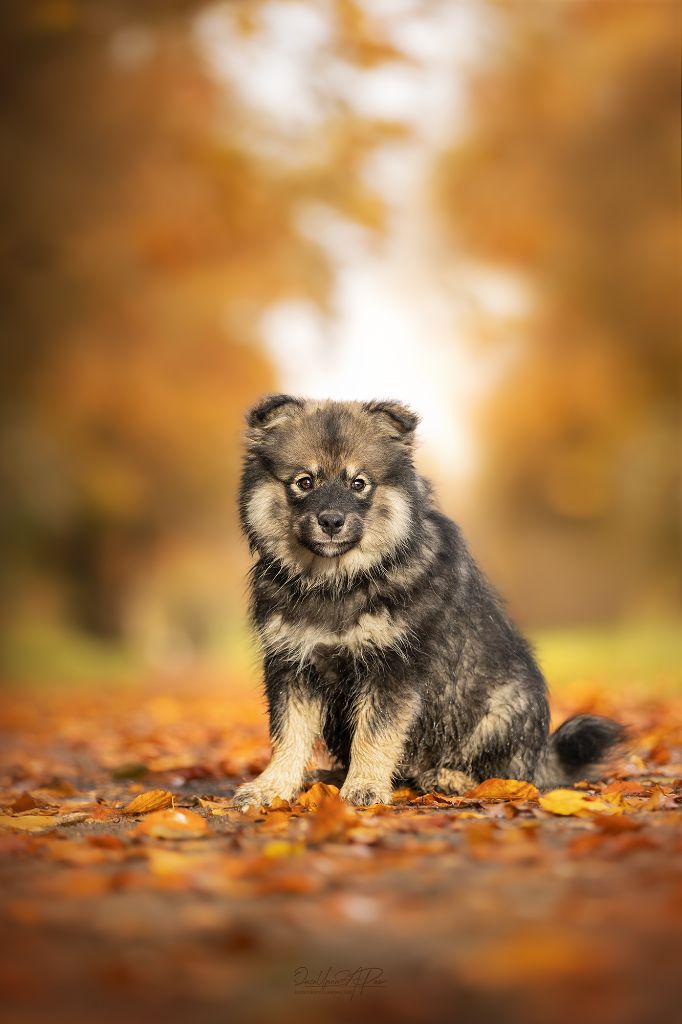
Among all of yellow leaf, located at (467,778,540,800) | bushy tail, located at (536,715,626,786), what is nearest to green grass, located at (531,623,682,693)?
bushy tail, located at (536,715,626,786)

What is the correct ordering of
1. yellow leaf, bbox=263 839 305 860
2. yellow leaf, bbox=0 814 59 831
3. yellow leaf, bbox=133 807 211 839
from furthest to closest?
yellow leaf, bbox=0 814 59 831 < yellow leaf, bbox=133 807 211 839 < yellow leaf, bbox=263 839 305 860

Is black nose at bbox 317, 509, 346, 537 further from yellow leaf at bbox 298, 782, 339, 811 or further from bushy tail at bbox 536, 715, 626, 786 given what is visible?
bushy tail at bbox 536, 715, 626, 786

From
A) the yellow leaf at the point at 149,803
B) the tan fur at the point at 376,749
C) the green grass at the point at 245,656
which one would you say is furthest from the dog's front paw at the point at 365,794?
the green grass at the point at 245,656

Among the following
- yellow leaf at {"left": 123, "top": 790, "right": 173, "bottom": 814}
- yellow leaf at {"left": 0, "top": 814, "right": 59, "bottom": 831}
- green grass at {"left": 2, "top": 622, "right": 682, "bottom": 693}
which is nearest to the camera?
yellow leaf at {"left": 0, "top": 814, "right": 59, "bottom": 831}

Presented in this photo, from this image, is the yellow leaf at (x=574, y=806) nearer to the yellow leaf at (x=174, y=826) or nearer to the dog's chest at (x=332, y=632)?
the dog's chest at (x=332, y=632)

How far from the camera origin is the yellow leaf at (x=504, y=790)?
187 inches

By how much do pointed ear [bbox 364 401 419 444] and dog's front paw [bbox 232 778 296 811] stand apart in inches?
65.4

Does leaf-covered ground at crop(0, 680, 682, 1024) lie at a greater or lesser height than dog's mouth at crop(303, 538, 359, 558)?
lesser

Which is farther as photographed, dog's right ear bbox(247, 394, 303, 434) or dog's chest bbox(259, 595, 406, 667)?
dog's right ear bbox(247, 394, 303, 434)

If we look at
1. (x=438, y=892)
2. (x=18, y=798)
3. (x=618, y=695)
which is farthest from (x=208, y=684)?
(x=438, y=892)

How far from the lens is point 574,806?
418cm

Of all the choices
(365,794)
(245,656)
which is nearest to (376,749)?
(365,794)

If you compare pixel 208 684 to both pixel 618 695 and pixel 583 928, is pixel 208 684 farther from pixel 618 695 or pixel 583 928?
pixel 583 928

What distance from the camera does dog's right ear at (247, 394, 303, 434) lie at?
16.4 ft
